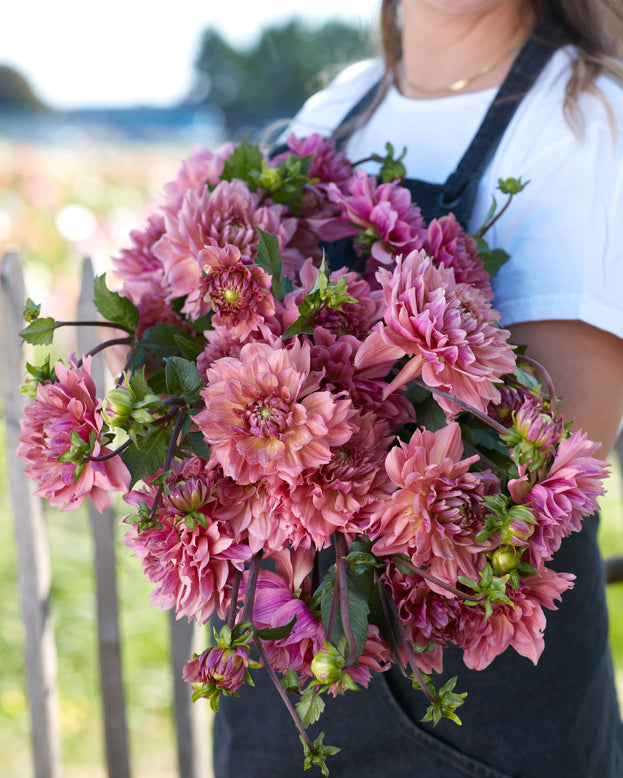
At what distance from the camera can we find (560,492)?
562 mm

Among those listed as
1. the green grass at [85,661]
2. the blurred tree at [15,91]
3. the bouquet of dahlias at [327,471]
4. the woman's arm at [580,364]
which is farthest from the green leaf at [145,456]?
the blurred tree at [15,91]

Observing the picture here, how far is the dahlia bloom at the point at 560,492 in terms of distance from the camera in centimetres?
56

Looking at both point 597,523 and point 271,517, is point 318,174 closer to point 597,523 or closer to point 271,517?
point 271,517

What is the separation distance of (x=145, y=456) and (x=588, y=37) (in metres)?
0.90

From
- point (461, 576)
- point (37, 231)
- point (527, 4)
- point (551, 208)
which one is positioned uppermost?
point (37, 231)

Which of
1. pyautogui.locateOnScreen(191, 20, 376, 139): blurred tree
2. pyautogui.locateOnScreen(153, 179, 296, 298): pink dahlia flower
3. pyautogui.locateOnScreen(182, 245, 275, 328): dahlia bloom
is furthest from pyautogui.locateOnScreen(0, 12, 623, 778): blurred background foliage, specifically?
pyautogui.locateOnScreen(191, 20, 376, 139): blurred tree

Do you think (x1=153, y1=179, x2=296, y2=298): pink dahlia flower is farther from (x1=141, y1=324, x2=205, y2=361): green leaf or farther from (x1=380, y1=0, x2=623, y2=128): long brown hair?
(x1=380, y1=0, x2=623, y2=128): long brown hair

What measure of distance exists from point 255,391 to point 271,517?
107mm

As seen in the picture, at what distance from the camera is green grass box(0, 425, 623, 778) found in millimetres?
1907

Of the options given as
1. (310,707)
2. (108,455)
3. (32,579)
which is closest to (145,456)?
(108,455)

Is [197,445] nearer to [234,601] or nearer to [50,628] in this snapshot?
[234,601]

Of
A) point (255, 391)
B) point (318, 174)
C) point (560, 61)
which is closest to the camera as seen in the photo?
point (255, 391)

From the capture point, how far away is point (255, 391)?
0.55m

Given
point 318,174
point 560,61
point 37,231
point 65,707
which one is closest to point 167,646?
point 65,707
